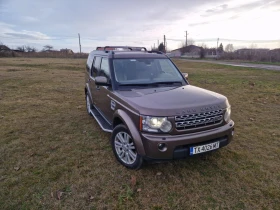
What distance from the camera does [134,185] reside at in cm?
284

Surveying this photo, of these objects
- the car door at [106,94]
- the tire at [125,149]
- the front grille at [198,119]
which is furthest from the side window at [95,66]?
the front grille at [198,119]

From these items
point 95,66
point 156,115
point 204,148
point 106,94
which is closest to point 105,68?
point 106,94

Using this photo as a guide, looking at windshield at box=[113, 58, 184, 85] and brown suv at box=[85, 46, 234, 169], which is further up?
windshield at box=[113, 58, 184, 85]

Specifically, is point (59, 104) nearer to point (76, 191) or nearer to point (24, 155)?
point (24, 155)

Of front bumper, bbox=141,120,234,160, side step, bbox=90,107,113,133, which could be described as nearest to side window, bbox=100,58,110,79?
side step, bbox=90,107,113,133

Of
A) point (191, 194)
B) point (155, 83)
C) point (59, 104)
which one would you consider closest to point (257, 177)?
point (191, 194)

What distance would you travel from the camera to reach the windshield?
3.64m

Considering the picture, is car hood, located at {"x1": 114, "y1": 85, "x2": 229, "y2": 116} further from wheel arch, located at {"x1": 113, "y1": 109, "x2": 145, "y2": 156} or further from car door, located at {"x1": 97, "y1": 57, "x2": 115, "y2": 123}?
car door, located at {"x1": 97, "y1": 57, "x2": 115, "y2": 123}

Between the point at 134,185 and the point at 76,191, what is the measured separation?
81 centimetres

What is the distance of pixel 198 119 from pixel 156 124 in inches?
23.7

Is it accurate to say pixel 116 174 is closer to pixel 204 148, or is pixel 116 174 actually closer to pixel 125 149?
pixel 125 149

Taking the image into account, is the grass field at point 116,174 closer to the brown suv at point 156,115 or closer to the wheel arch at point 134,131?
the brown suv at point 156,115

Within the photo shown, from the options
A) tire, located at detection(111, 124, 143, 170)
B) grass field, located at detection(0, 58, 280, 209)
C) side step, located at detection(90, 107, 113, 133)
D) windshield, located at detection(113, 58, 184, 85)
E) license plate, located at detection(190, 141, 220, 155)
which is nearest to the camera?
grass field, located at detection(0, 58, 280, 209)

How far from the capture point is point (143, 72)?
12.6 feet
